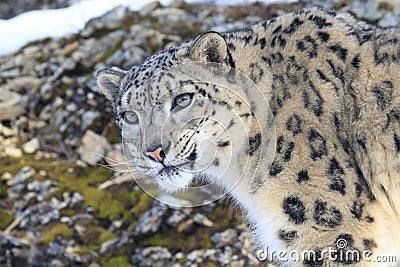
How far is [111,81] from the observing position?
6.00m

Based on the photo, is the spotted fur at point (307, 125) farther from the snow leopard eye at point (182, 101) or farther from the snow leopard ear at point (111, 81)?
the snow leopard ear at point (111, 81)

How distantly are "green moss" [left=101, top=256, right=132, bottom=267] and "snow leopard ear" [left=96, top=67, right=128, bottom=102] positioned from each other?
225 cm

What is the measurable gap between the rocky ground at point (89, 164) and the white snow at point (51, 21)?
24cm

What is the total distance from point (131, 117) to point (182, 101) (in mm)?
501

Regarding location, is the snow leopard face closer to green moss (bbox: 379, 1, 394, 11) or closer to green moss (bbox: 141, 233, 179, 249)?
green moss (bbox: 141, 233, 179, 249)

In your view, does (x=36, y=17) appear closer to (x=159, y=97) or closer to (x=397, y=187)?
(x=159, y=97)

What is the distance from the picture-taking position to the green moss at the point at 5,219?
27.3 feet

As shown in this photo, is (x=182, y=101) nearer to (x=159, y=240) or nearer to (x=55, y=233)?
(x=159, y=240)

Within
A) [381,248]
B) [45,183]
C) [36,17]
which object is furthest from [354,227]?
[36,17]

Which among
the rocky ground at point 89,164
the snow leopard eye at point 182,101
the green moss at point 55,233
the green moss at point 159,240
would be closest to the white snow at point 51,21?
the rocky ground at point 89,164

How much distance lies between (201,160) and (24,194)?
3.94 metres

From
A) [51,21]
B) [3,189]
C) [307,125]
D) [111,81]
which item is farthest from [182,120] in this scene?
[51,21]

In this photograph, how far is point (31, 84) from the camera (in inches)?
413

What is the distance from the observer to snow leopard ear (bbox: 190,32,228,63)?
5273mm
